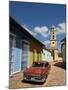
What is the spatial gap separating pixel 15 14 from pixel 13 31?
0.81ft

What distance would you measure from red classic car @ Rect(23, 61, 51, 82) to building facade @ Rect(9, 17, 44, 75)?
7cm

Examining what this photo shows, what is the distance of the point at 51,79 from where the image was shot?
439 cm

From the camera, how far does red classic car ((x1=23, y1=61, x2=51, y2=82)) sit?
14.1 feet

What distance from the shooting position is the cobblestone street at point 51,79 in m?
4.21

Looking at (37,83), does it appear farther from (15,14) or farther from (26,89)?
(15,14)

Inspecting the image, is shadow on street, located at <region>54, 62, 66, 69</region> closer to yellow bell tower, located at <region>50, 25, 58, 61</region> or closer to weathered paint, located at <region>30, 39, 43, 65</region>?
yellow bell tower, located at <region>50, 25, 58, 61</region>

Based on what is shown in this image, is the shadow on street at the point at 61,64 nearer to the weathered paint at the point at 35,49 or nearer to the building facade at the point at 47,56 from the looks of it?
the building facade at the point at 47,56

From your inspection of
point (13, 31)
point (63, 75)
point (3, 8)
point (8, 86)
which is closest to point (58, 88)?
point (63, 75)

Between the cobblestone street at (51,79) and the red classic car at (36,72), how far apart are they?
6 cm

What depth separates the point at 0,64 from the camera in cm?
414

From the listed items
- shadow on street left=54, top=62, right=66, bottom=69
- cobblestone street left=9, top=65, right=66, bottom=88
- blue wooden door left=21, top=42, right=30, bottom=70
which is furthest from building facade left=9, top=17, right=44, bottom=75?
shadow on street left=54, top=62, right=66, bottom=69

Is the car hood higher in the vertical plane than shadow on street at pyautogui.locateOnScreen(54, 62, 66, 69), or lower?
lower

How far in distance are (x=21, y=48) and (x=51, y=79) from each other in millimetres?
651

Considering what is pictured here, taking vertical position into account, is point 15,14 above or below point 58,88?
above
